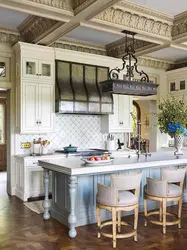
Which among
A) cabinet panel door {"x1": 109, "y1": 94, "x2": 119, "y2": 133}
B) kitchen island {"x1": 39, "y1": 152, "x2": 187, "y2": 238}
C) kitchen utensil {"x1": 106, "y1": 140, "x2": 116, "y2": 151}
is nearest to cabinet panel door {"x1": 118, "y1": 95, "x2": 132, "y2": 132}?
cabinet panel door {"x1": 109, "y1": 94, "x2": 119, "y2": 133}

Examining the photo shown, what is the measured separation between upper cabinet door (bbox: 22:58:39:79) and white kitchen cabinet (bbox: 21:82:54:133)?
6.8 inches

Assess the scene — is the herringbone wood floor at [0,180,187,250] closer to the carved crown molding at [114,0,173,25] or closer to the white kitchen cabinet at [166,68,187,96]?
the carved crown molding at [114,0,173,25]

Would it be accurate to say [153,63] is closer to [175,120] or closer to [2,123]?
[175,120]

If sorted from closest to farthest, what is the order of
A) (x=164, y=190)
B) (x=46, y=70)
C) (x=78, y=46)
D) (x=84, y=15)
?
1. (x=164, y=190)
2. (x=84, y=15)
3. (x=46, y=70)
4. (x=78, y=46)

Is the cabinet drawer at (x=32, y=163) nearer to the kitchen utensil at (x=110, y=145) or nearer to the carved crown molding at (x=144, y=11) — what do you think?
the kitchen utensil at (x=110, y=145)

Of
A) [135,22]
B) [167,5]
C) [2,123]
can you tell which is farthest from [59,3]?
[2,123]

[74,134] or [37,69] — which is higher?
[37,69]

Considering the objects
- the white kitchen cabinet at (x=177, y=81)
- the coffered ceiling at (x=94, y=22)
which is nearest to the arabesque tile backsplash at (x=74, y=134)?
the coffered ceiling at (x=94, y=22)

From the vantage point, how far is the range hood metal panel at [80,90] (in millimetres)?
6438

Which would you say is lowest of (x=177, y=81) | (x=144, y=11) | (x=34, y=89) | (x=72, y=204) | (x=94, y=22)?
(x=72, y=204)

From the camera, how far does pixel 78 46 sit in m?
7.11

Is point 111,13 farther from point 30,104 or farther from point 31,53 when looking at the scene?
point 30,104

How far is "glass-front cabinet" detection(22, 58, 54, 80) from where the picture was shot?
20.0 feet

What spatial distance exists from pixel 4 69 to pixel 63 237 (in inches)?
157
